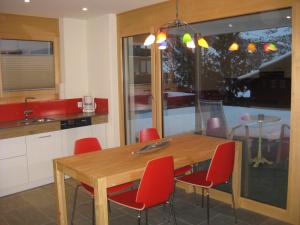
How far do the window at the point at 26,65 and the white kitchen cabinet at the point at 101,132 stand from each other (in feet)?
3.33

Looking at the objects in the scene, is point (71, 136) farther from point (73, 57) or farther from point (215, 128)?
point (215, 128)

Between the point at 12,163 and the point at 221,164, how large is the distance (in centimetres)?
273

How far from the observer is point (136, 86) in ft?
17.2

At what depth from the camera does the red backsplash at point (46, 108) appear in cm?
482

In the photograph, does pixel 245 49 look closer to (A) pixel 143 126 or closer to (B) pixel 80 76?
(A) pixel 143 126

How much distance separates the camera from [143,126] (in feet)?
17.0

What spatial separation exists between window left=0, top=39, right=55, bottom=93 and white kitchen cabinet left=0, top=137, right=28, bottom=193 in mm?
1063

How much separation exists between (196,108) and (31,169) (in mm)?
2392

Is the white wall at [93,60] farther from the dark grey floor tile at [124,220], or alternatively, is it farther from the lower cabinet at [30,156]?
the dark grey floor tile at [124,220]

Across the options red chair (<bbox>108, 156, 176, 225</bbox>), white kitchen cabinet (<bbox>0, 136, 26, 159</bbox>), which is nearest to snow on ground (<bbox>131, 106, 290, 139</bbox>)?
red chair (<bbox>108, 156, 176, 225</bbox>)

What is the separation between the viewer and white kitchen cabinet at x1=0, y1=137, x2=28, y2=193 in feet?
14.0

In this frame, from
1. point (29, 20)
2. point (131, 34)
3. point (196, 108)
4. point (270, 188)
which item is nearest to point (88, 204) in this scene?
point (196, 108)

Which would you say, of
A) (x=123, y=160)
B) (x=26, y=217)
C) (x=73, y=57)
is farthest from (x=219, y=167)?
(x=73, y=57)

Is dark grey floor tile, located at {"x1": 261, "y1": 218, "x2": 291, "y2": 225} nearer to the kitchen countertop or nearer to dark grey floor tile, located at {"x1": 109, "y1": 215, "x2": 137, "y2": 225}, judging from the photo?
dark grey floor tile, located at {"x1": 109, "y1": 215, "x2": 137, "y2": 225}
